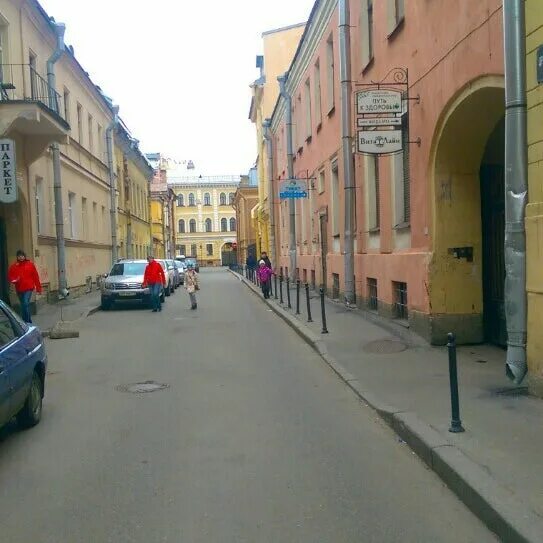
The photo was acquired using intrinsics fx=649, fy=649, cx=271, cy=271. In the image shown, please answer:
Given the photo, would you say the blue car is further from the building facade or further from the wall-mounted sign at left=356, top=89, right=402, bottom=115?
the building facade

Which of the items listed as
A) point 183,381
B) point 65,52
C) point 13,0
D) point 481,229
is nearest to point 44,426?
point 183,381

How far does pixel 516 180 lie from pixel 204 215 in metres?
87.5

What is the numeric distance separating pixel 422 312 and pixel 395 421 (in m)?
4.33

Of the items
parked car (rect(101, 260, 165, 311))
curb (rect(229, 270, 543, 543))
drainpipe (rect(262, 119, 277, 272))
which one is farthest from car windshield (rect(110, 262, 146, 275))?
curb (rect(229, 270, 543, 543))

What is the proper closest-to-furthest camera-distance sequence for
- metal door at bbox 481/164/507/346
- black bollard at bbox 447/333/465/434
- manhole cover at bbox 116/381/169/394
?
black bollard at bbox 447/333/465/434, manhole cover at bbox 116/381/169/394, metal door at bbox 481/164/507/346

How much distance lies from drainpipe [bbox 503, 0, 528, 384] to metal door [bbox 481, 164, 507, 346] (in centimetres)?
282

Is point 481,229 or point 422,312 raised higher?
point 481,229

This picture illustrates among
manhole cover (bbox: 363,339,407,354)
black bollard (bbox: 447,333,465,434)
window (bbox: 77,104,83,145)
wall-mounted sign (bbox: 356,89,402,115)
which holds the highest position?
window (bbox: 77,104,83,145)

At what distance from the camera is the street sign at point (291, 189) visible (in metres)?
20.0

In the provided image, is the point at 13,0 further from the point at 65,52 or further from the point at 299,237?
the point at 299,237

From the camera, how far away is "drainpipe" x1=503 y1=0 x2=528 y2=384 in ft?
21.4

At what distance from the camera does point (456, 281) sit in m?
9.83

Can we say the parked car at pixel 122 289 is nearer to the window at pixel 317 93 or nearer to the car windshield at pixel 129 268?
the car windshield at pixel 129 268

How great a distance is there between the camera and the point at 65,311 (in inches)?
737
